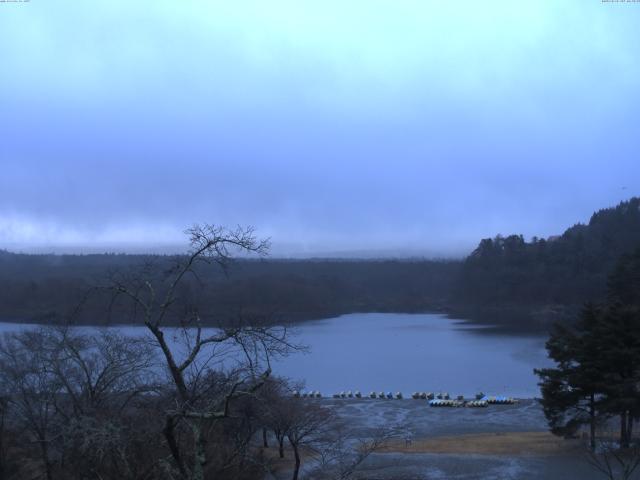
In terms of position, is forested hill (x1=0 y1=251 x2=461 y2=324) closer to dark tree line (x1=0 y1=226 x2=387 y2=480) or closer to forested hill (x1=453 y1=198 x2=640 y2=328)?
forested hill (x1=453 y1=198 x2=640 y2=328)

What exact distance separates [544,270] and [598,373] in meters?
56.1

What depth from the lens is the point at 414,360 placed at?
3334 cm

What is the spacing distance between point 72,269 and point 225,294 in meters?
28.2

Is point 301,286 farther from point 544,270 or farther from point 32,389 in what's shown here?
point 32,389

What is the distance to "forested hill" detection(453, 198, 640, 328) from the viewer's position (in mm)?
60500

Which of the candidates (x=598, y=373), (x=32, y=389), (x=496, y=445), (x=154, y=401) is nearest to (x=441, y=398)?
(x=496, y=445)

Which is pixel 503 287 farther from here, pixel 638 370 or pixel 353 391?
pixel 638 370

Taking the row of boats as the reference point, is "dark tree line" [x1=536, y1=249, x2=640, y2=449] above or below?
above

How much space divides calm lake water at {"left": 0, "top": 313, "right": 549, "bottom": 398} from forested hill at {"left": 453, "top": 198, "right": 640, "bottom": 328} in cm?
1517

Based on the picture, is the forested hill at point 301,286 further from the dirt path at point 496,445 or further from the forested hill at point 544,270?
the dirt path at point 496,445

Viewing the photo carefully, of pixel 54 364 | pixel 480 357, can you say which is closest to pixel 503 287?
pixel 480 357

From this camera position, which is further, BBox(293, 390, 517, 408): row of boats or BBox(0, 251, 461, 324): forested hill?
BBox(0, 251, 461, 324): forested hill

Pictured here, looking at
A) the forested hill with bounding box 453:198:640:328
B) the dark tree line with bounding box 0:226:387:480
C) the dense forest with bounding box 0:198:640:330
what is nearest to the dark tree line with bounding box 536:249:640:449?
the dark tree line with bounding box 0:226:387:480

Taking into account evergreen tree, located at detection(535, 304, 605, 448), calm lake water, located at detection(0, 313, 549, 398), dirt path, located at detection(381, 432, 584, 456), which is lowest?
calm lake water, located at detection(0, 313, 549, 398)
